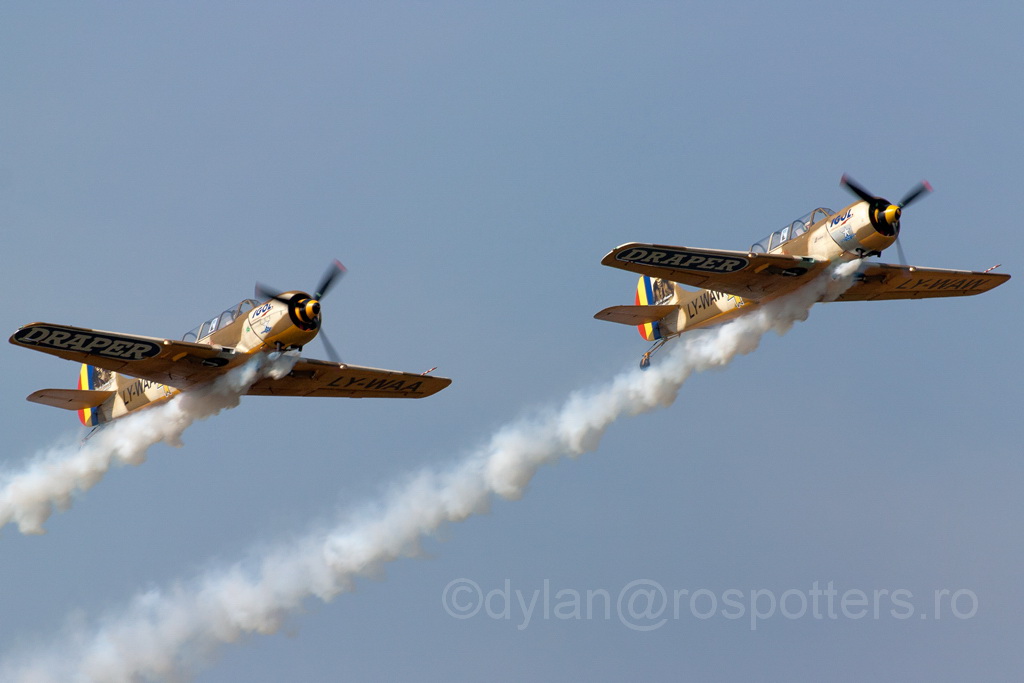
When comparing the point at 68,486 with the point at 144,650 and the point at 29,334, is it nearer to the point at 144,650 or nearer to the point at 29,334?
the point at 144,650

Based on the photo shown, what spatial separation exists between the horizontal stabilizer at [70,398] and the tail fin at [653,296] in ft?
45.0

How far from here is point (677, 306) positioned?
45.5m

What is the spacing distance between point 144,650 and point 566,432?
11.6m

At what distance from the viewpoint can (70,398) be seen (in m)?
42.7

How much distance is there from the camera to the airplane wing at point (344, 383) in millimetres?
41344

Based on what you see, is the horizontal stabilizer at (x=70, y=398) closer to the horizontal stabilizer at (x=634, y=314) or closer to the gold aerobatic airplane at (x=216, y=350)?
the gold aerobatic airplane at (x=216, y=350)

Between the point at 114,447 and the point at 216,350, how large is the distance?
5.42 metres

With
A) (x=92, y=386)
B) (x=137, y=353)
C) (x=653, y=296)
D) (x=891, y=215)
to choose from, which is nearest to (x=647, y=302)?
(x=653, y=296)

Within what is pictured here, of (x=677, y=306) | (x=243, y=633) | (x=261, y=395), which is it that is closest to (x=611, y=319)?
(x=677, y=306)

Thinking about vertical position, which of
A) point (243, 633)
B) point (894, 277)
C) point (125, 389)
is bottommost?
point (243, 633)

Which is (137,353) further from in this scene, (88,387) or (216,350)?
(88,387)

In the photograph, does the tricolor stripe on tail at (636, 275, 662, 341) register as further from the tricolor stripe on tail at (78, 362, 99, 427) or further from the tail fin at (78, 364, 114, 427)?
the tricolor stripe on tail at (78, 362, 99, 427)

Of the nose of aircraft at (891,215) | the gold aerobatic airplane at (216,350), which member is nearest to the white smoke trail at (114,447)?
the gold aerobatic airplane at (216,350)

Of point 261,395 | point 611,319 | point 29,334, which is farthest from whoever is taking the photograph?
point 611,319
